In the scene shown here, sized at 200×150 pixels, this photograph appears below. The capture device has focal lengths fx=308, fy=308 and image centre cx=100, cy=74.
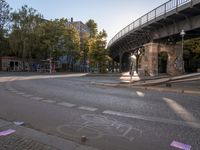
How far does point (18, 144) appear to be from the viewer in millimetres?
5375

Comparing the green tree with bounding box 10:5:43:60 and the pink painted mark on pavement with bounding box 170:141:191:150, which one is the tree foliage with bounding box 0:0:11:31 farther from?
the pink painted mark on pavement with bounding box 170:141:191:150

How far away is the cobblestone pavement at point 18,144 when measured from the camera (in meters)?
5.12

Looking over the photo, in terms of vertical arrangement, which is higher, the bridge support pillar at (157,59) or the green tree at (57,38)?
the green tree at (57,38)

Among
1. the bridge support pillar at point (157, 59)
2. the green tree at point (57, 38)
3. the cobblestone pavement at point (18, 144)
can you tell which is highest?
the green tree at point (57, 38)

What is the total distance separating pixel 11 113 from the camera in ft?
29.0

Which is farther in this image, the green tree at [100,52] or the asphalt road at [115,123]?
the green tree at [100,52]

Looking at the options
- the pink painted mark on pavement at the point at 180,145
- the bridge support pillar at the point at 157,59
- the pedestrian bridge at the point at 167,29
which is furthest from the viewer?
the bridge support pillar at the point at 157,59

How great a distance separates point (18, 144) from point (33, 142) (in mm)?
275

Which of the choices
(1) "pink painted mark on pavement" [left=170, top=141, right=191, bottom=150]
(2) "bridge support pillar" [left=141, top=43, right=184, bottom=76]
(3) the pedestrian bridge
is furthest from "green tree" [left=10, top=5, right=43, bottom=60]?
(1) "pink painted mark on pavement" [left=170, top=141, right=191, bottom=150]

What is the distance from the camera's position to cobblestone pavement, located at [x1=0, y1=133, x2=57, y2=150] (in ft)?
16.8

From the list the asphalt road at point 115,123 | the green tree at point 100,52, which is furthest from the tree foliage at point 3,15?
the asphalt road at point 115,123

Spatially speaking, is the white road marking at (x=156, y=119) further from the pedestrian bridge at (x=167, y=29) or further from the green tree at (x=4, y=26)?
the green tree at (x=4, y=26)

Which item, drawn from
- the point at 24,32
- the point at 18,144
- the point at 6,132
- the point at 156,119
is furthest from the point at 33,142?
the point at 24,32

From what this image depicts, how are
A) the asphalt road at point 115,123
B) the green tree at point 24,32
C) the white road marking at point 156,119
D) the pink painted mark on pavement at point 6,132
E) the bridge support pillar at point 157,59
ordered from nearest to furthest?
the asphalt road at point 115,123, the pink painted mark on pavement at point 6,132, the white road marking at point 156,119, the bridge support pillar at point 157,59, the green tree at point 24,32
